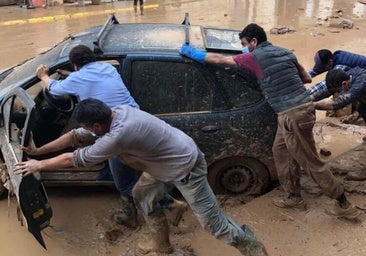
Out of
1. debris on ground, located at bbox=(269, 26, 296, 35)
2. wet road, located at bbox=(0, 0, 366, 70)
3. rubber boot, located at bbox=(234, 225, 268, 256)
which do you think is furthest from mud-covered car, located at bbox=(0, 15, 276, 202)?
debris on ground, located at bbox=(269, 26, 296, 35)

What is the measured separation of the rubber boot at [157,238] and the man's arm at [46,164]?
0.88 m

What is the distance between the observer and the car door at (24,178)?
327cm

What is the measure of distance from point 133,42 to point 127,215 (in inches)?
65.2

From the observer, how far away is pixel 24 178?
3.21 metres

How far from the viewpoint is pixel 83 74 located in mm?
3750

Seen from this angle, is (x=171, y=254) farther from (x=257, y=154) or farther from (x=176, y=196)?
(x=257, y=154)

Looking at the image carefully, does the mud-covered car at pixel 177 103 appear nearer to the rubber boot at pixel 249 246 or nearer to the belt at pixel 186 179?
the belt at pixel 186 179

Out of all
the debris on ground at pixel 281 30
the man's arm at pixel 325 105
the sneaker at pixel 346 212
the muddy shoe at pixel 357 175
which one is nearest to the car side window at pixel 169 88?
the man's arm at pixel 325 105

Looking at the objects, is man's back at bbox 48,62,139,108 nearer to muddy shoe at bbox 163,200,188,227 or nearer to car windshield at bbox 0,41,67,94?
car windshield at bbox 0,41,67,94

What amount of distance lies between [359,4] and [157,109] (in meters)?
16.0

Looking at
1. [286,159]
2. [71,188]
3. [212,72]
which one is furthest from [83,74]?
[286,159]

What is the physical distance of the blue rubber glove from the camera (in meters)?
3.94

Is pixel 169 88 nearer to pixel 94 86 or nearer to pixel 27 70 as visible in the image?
pixel 94 86

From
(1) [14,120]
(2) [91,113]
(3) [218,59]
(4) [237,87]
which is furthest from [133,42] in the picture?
(2) [91,113]
